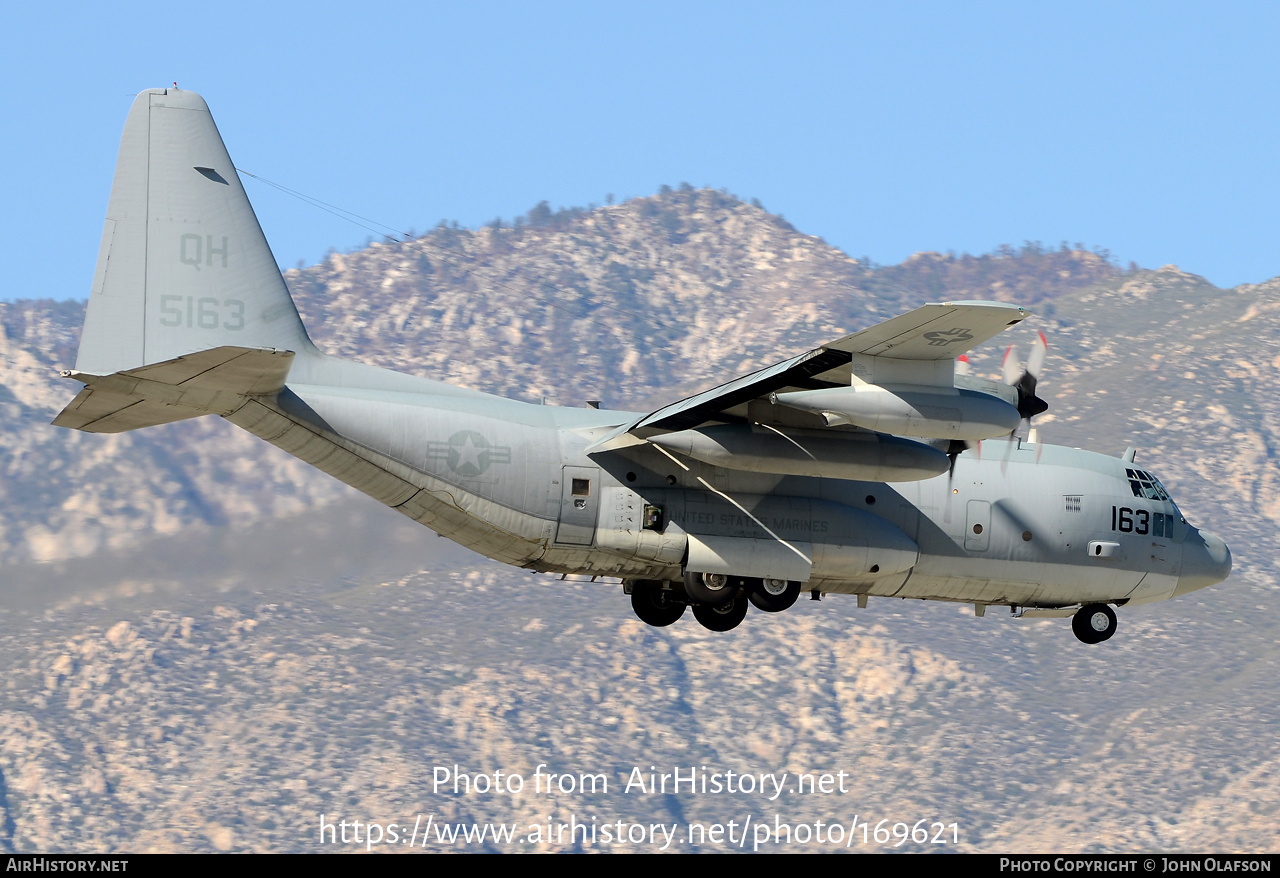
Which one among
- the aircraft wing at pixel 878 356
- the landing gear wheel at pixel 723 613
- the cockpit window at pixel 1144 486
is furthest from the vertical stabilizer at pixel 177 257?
the cockpit window at pixel 1144 486

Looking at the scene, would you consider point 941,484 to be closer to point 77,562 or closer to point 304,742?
point 77,562

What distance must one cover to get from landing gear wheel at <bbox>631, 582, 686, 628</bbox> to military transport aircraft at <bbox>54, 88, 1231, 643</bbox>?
0.04 metres

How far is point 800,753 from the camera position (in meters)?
126

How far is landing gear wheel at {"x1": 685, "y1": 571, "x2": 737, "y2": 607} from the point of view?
26.9m

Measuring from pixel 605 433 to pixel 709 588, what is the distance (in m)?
3.00

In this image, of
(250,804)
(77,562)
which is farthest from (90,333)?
(250,804)

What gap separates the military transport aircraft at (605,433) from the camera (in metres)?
23.8

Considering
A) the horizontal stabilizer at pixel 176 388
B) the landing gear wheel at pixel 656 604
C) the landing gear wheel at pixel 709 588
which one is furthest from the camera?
the landing gear wheel at pixel 656 604

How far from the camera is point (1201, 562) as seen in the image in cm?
3050

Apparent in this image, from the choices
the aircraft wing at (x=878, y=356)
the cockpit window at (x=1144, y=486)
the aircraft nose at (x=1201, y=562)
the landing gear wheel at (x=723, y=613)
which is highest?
the aircraft wing at (x=878, y=356)

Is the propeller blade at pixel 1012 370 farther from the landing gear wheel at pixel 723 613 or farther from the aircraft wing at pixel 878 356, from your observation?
the landing gear wheel at pixel 723 613

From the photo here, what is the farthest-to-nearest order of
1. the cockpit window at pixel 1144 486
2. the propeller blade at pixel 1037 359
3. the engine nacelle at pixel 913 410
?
the cockpit window at pixel 1144 486 → the propeller blade at pixel 1037 359 → the engine nacelle at pixel 913 410

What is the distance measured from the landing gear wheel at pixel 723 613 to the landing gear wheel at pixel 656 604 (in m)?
0.83

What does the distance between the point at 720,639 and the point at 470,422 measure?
114 metres
